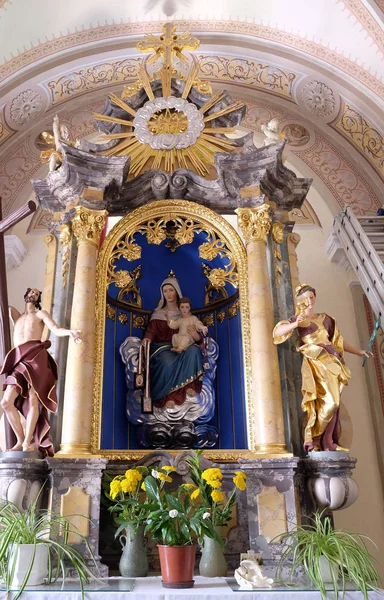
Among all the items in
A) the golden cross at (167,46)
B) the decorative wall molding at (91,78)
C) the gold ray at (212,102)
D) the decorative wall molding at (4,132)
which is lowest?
the gold ray at (212,102)

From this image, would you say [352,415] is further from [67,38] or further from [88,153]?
[67,38]

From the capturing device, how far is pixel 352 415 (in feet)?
22.4

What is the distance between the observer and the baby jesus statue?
5.57 m

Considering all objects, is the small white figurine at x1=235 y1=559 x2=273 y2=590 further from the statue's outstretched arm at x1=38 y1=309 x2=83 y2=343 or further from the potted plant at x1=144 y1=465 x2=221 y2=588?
the statue's outstretched arm at x1=38 y1=309 x2=83 y2=343

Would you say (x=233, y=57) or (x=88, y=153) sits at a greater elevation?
(x=233, y=57)

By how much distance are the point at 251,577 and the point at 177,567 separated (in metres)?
0.44

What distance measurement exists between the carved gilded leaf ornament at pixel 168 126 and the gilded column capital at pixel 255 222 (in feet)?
3.12

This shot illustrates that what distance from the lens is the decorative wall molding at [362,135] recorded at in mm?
7824

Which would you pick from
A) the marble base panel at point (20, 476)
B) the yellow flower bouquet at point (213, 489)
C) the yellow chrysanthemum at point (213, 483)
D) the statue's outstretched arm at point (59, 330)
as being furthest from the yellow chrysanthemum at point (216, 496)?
the statue's outstretched arm at point (59, 330)

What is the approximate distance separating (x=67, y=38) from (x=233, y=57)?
2.37 meters

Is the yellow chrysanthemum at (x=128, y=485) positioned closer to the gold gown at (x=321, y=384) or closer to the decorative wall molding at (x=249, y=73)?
the gold gown at (x=321, y=384)

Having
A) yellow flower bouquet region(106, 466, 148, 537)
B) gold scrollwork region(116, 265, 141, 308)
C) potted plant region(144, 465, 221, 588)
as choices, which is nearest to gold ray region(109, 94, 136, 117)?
gold scrollwork region(116, 265, 141, 308)

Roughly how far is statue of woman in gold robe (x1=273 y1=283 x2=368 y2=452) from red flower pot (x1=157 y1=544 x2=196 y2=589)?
163cm

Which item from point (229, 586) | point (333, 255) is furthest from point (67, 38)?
point (229, 586)
